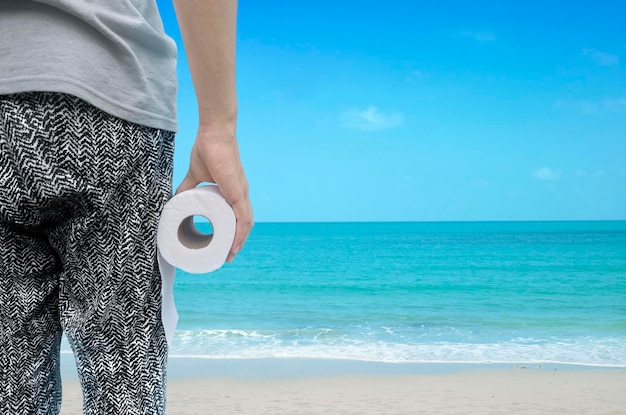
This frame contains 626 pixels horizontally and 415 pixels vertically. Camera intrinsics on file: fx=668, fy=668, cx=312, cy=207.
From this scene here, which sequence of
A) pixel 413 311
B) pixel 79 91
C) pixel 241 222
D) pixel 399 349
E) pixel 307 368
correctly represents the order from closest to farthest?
pixel 79 91, pixel 241 222, pixel 307 368, pixel 399 349, pixel 413 311

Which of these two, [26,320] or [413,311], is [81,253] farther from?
[413,311]

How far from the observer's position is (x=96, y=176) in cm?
93

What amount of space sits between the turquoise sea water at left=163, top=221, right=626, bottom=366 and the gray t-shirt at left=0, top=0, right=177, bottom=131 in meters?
7.09

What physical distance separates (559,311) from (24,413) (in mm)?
13008

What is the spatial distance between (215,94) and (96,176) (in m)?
0.20

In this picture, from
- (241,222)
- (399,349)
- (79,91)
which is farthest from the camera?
(399,349)

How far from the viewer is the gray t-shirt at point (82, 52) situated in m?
0.89

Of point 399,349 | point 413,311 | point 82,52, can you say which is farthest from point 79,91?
point 413,311

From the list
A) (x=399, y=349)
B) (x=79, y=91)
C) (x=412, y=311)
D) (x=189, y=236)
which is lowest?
(x=399, y=349)

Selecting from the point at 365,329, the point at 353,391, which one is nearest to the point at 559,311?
the point at 365,329

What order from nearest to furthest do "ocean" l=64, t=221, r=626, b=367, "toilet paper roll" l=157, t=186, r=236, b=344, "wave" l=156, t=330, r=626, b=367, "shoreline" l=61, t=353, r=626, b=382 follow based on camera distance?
"toilet paper roll" l=157, t=186, r=236, b=344, "shoreline" l=61, t=353, r=626, b=382, "wave" l=156, t=330, r=626, b=367, "ocean" l=64, t=221, r=626, b=367

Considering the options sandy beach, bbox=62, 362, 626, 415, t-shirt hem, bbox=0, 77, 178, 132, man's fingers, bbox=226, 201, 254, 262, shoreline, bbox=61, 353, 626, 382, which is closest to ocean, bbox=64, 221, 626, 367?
shoreline, bbox=61, 353, 626, 382

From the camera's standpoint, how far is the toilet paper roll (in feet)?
3.25

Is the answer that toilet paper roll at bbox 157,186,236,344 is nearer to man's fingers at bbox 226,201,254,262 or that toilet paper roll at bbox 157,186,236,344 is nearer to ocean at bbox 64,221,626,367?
man's fingers at bbox 226,201,254,262
